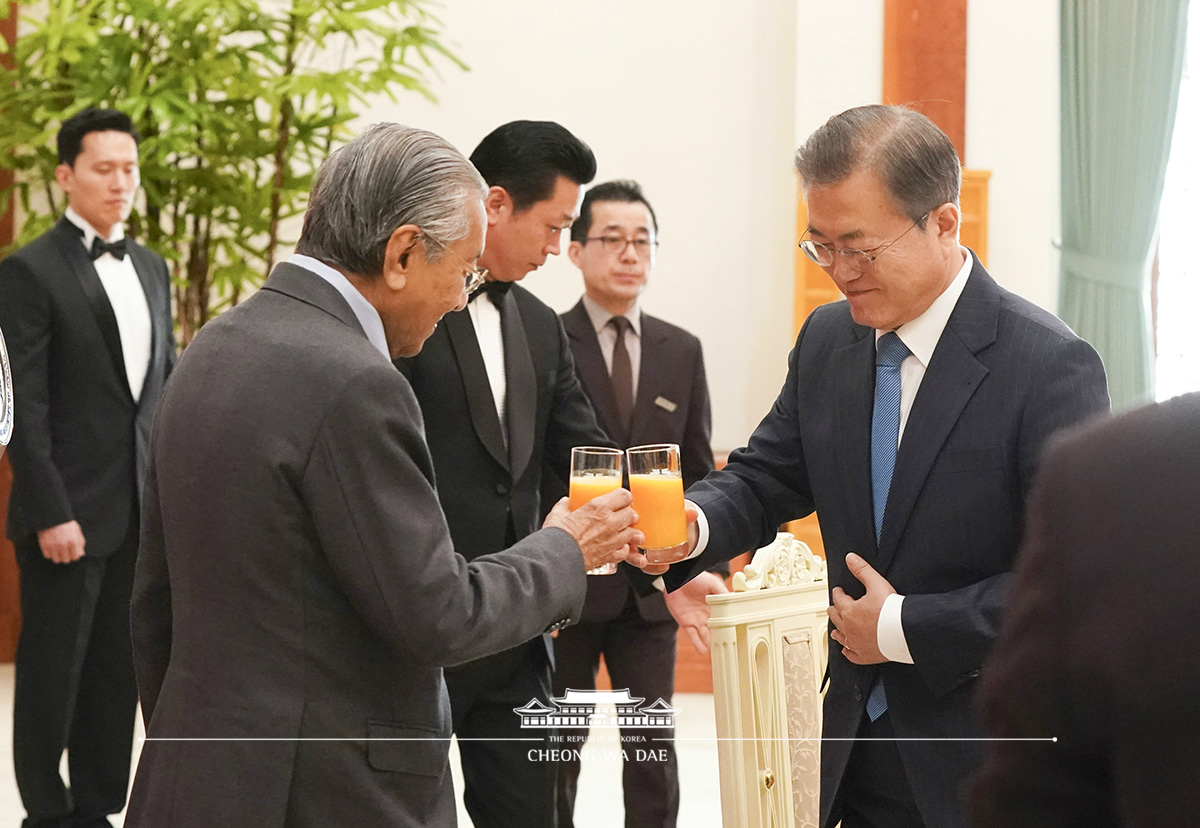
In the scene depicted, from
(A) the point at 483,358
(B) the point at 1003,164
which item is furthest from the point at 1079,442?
(B) the point at 1003,164

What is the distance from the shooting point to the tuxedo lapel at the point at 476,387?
2.48 m

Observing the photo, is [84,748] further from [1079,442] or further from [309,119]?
[1079,442]

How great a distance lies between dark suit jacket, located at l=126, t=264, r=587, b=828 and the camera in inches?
56.5

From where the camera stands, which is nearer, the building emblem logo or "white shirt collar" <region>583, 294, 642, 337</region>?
the building emblem logo

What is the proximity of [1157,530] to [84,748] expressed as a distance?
346 centimetres

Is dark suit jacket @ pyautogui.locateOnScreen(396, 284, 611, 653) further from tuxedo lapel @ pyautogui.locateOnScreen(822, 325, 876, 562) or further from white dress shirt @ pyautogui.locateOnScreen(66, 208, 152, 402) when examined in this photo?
white dress shirt @ pyautogui.locateOnScreen(66, 208, 152, 402)

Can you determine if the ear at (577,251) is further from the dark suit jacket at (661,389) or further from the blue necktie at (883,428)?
the blue necktie at (883,428)

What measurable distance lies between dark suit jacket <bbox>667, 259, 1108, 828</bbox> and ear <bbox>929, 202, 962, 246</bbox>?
2.8 inches

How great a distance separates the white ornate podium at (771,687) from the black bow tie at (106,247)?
2241 millimetres

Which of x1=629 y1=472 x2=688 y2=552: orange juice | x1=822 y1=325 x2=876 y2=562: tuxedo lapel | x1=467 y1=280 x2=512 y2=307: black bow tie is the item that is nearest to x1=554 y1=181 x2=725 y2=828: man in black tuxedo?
x1=467 y1=280 x2=512 y2=307: black bow tie

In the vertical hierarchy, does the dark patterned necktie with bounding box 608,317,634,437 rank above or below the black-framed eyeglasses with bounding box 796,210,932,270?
below

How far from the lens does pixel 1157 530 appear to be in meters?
0.75

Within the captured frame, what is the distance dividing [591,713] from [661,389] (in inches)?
66.8

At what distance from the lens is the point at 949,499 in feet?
5.46
